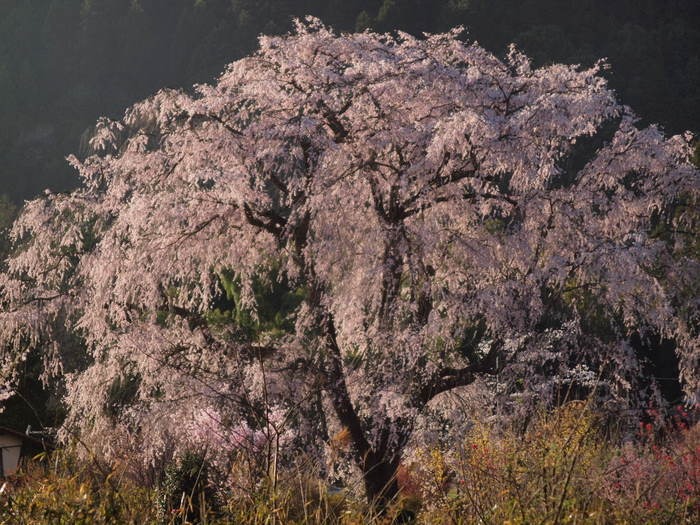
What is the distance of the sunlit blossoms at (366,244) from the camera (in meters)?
9.95

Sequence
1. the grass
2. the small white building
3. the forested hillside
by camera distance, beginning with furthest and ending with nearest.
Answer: the forested hillside → the small white building → the grass

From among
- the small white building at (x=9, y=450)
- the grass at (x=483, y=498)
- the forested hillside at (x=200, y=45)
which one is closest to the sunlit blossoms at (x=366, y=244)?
the grass at (x=483, y=498)

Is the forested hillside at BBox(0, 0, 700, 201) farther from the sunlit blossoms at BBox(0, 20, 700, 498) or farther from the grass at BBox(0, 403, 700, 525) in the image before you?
the grass at BBox(0, 403, 700, 525)

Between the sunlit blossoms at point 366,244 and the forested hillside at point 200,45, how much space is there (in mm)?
27016

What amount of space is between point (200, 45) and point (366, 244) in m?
45.5

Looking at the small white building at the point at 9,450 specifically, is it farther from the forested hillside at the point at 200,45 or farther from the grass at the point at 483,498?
the forested hillside at the point at 200,45

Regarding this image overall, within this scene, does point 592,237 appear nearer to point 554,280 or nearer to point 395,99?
point 554,280

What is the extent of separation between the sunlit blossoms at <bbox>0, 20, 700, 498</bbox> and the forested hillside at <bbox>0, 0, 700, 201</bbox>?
88.6 feet

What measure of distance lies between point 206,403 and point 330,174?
283 centimetres

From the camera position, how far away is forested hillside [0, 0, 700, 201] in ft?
136

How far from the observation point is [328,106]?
1073 centimetres

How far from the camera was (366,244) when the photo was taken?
10.1 meters

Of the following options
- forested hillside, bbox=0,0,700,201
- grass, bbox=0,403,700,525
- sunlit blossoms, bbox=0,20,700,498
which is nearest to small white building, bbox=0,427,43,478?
sunlit blossoms, bbox=0,20,700,498

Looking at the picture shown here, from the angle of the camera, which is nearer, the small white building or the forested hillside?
the small white building
